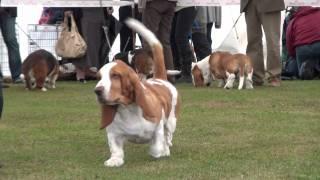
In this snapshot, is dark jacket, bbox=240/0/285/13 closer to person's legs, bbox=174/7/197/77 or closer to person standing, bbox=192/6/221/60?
person's legs, bbox=174/7/197/77

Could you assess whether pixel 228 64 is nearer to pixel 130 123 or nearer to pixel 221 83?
pixel 221 83

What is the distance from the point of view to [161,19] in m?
9.28

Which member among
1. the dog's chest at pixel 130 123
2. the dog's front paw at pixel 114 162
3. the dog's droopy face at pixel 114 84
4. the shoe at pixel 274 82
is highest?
the dog's droopy face at pixel 114 84

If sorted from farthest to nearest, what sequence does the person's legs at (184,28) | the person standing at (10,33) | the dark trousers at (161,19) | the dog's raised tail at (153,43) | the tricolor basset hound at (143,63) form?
1. the person's legs at (184,28)
2. the person standing at (10,33)
3. the tricolor basset hound at (143,63)
4. the dark trousers at (161,19)
5. the dog's raised tail at (153,43)

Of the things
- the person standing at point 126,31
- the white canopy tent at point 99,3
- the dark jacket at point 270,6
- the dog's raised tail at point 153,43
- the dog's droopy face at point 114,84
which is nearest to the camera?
the dog's droopy face at point 114,84

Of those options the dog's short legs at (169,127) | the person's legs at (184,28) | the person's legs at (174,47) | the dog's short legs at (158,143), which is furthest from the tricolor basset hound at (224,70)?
the dog's short legs at (158,143)

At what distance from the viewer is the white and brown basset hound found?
13.2ft

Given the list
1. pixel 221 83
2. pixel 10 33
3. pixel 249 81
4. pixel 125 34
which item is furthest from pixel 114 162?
pixel 125 34

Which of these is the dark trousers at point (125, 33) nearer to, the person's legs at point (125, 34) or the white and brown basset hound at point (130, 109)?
the person's legs at point (125, 34)

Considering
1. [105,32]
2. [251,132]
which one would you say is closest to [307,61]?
[105,32]

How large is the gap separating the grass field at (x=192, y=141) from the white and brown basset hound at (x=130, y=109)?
0.13 meters

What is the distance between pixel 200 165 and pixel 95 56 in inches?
269

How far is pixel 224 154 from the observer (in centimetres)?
464

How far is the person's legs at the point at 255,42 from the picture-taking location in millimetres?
9211
